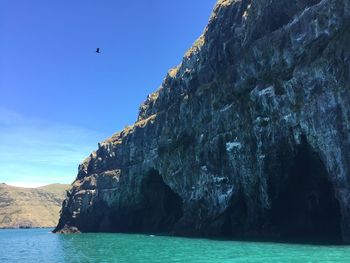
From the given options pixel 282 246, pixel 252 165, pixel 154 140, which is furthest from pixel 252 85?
pixel 154 140

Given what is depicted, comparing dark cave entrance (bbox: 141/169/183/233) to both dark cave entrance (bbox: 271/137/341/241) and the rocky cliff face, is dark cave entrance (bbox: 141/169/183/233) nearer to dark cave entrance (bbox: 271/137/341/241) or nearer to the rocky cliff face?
the rocky cliff face

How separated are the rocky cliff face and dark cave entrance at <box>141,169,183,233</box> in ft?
1.58

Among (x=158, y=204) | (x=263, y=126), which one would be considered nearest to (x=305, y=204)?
(x=263, y=126)

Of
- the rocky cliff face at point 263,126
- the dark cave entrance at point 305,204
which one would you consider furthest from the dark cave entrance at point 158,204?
the dark cave entrance at point 305,204

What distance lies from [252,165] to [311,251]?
2715cm

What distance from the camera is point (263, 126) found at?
6656 centimetres

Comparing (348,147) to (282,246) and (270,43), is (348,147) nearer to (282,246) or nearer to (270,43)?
(282,246)

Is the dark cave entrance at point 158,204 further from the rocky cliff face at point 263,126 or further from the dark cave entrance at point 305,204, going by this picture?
the dark cave entrance at point 305,204

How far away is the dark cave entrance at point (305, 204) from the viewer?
211 feet

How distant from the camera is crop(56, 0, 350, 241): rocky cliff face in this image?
5503cm

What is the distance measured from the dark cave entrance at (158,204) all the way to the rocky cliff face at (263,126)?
0.48 meters

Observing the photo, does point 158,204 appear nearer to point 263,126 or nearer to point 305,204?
point 305,204

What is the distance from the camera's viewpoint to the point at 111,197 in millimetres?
127375

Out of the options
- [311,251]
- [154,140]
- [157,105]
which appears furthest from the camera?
[157,105]
